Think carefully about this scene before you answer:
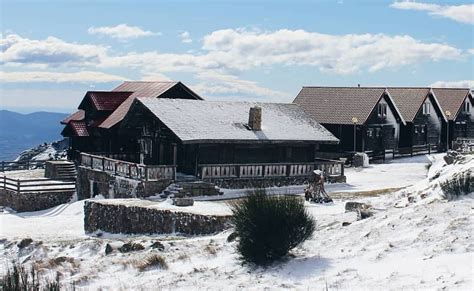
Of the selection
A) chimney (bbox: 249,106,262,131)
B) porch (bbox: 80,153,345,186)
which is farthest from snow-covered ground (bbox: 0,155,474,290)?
chimney (bbox: 249,106,262,131)

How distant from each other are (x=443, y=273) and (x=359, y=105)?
39400 mm

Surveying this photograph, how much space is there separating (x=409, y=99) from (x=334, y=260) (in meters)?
45.1

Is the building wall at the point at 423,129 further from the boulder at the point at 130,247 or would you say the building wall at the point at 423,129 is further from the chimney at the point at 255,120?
the boulder at the point at 130,247

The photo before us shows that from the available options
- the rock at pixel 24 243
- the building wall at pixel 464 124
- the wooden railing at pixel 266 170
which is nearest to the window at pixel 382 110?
the building wall at pixel 464 124

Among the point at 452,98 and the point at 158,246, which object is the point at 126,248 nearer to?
the point at 158,246

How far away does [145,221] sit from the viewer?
82.3 feet

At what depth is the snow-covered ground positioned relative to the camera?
12.1 m

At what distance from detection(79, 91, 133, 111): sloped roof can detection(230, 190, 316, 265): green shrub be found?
95.1 ft

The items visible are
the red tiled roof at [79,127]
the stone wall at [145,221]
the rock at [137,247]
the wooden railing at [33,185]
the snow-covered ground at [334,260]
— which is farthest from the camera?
the red tiled roof at [79,127]

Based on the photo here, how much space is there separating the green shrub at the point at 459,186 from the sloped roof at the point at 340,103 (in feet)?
103

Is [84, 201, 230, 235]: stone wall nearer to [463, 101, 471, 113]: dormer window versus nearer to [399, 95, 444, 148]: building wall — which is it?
[399, 95, 444, 148]: building wall

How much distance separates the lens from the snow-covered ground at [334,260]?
39.9 feet

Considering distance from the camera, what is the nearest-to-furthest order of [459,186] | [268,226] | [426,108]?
[268,226]
[459,186]
[426,108]

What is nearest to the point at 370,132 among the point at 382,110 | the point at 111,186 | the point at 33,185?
the point at 382,110
